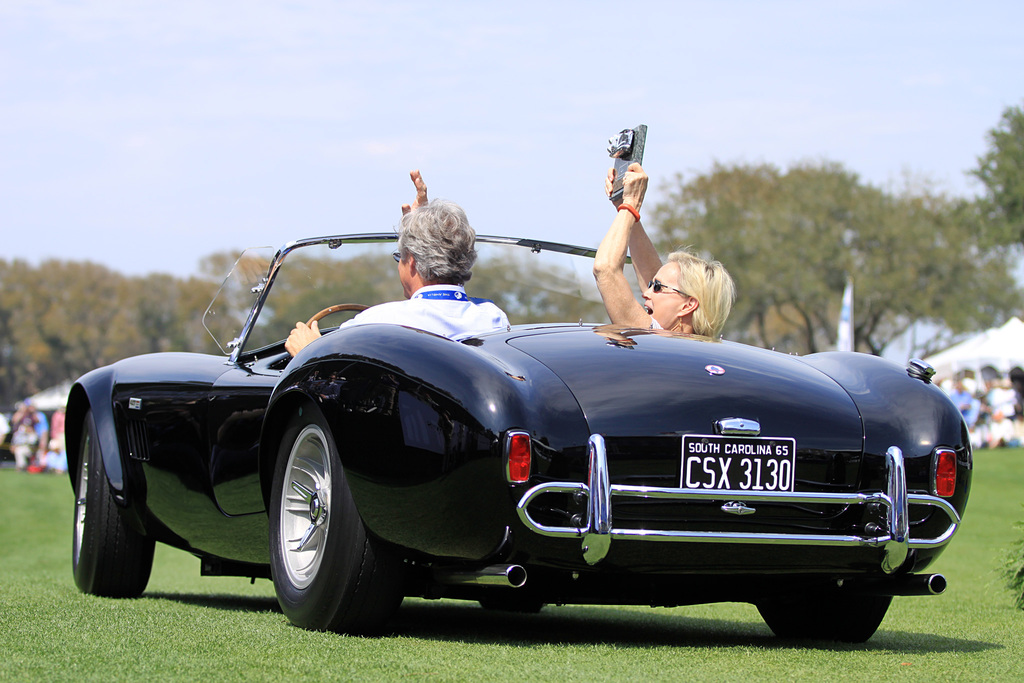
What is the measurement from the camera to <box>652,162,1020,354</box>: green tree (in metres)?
46.0

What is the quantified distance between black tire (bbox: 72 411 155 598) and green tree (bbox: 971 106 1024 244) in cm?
3878

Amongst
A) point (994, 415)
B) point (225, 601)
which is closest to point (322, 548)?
point (225, 601)

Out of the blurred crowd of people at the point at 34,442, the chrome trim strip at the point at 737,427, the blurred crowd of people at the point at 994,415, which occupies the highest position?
the chrome trim strip at the point at 737,427

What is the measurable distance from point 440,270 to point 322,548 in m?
1.11

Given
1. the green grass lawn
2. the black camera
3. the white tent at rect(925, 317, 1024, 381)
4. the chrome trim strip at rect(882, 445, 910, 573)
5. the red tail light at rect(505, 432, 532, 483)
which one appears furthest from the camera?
the white tent at rect(925, 317, 1024, 381)

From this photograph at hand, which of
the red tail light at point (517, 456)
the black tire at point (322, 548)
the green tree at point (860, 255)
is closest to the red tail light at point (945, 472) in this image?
the red tail light at point (517, 456)

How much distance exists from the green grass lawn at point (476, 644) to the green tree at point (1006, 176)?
37013 millimetres

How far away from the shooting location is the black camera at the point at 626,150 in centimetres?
466

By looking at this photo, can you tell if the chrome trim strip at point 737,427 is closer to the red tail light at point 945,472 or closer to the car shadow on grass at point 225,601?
the red tail light at point 945,472

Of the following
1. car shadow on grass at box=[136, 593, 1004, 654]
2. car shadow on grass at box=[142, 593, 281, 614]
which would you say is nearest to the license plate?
car shadow on grass at box=[136, 593, 1004, 654]

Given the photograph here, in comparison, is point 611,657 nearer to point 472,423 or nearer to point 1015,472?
point 472,423

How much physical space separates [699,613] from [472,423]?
293cm

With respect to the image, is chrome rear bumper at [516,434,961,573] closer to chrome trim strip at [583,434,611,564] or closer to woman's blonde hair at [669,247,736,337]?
chrome trim strip at [583,434,611,564]

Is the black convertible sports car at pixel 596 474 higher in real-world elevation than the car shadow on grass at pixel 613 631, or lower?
higher
